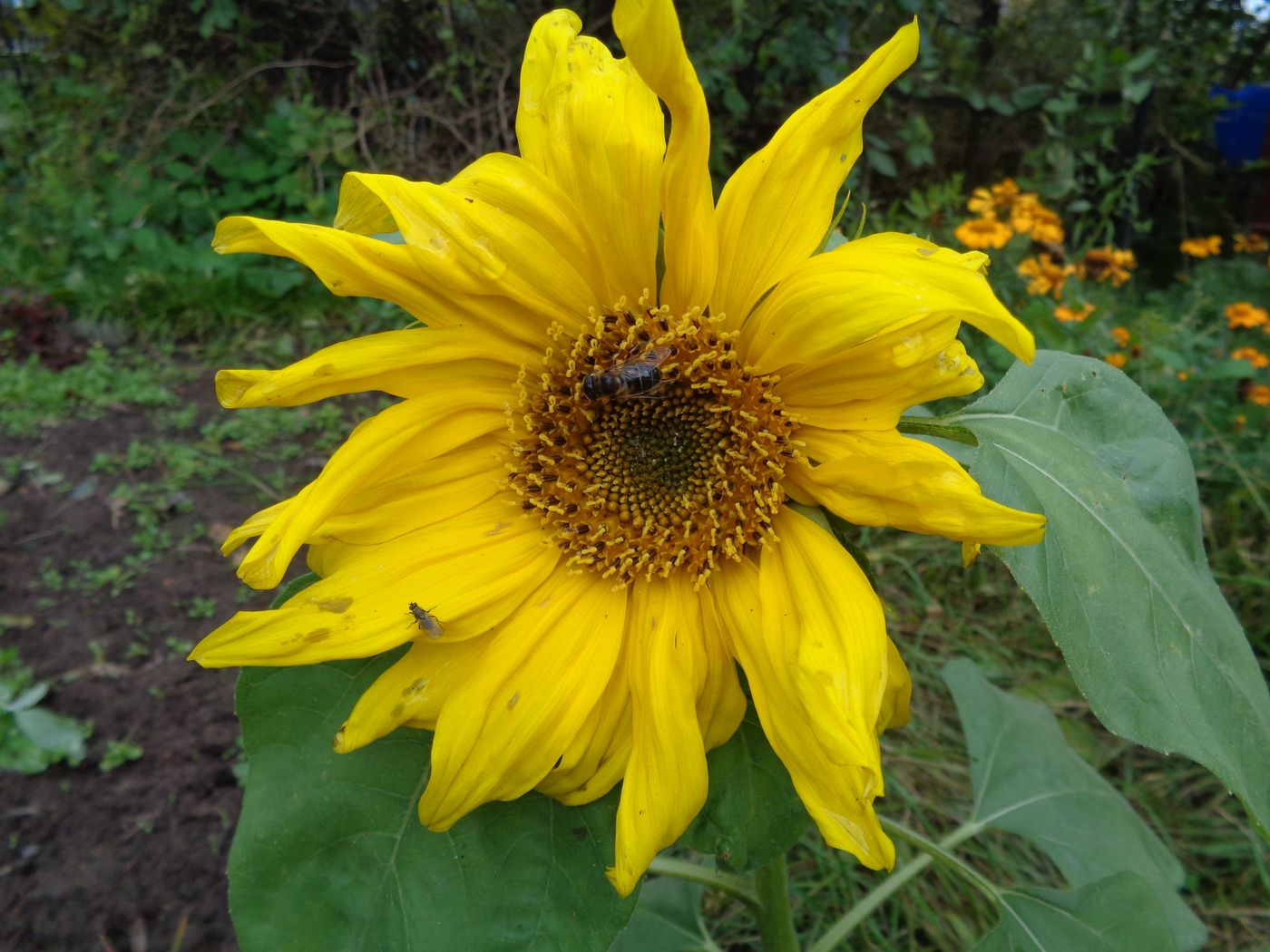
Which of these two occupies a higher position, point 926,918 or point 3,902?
point 3,902

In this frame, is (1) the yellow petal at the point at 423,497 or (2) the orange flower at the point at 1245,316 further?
(2) the orange flower at the point at 1245,316

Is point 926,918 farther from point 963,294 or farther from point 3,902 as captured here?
point 3,902

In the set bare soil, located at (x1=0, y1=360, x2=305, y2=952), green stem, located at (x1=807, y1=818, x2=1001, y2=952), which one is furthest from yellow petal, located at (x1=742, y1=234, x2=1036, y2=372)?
bare soil, located at (x1=0, y1=360, x2=305, y2=952)

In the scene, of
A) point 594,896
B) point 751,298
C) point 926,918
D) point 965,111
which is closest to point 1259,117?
point 965,111

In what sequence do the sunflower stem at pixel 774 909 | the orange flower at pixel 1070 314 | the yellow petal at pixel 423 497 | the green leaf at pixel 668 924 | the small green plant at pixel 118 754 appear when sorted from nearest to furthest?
the yellow petal at pixel 423 497 < the sunflower stem at pixel 774 909 < the green leaf at pixel 668 924 < the small green plant at pixel 118 754 < the orange flower at pixel 1070 314

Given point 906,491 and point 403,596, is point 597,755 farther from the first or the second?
point 906,491

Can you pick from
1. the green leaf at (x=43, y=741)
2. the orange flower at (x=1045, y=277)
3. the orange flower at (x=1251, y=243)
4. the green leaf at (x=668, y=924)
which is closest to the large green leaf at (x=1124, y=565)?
the green leaf at (x=668, y=924)

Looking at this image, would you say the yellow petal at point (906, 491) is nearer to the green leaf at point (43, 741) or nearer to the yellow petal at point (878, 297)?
the yellow petal at point (878, 297)
